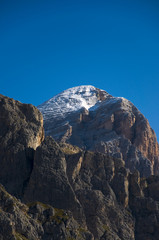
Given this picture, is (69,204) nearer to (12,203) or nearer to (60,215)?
(60,215)

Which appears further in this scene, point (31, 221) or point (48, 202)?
point (48, 202)

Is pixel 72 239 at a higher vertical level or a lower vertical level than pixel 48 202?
lower

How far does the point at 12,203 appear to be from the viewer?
578ft

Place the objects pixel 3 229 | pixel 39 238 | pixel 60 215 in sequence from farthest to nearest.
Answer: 1. pixel 60 215
2. pixel 39 238
3. pixel 3 229

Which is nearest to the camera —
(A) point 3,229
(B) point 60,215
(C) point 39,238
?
(A) point 3,229

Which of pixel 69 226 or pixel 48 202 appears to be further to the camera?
pixel 48 202

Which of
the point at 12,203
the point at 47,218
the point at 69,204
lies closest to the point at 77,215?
the point at 69,204

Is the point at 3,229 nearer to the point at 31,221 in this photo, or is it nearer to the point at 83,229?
the point at 31,221

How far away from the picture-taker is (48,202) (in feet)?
652

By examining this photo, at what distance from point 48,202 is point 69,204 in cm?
597

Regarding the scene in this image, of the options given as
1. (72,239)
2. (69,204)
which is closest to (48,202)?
(69,204)

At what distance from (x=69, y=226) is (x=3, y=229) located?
2694cm

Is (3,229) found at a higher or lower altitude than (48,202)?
lower

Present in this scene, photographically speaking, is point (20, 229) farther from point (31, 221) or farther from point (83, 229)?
point (83, 229)
